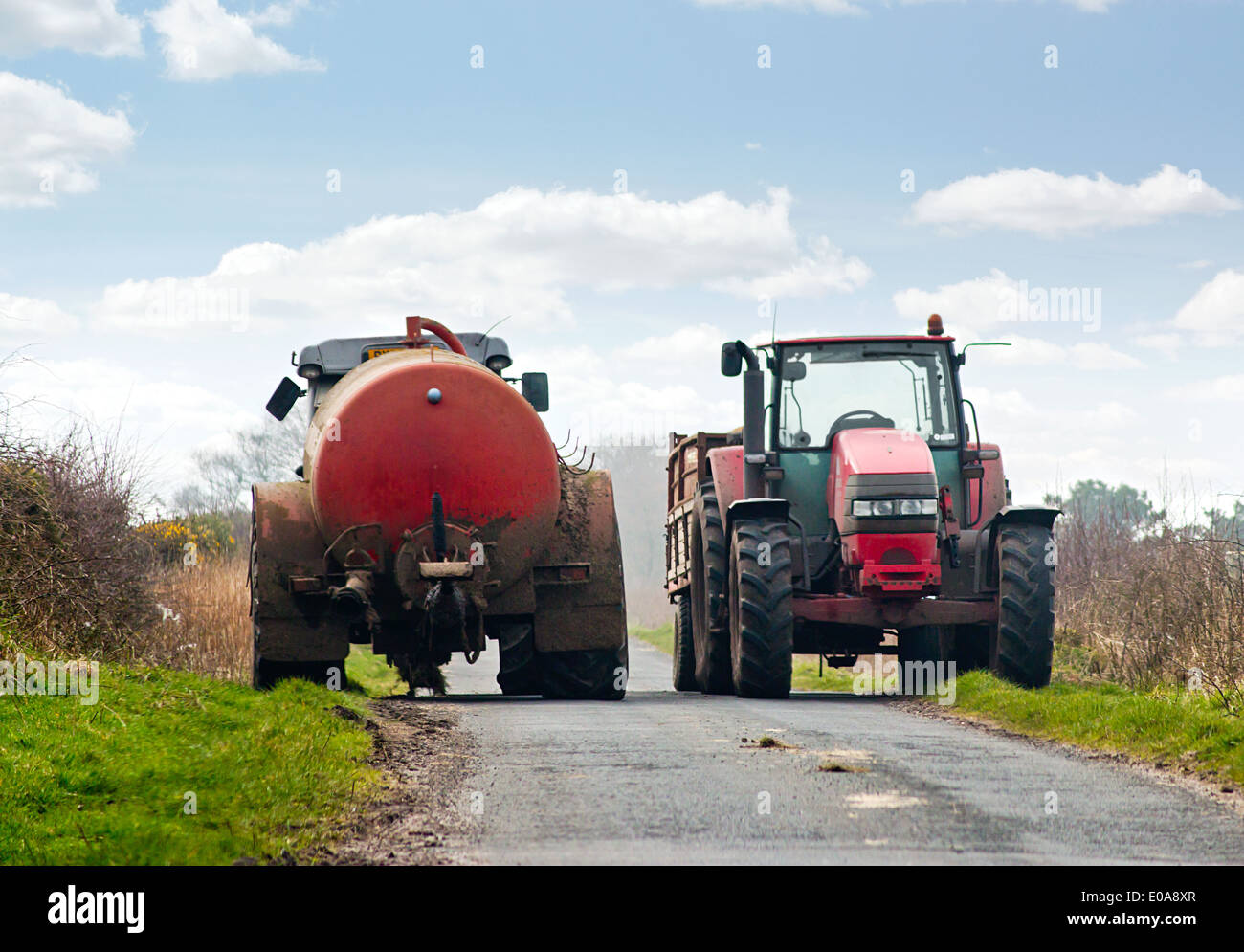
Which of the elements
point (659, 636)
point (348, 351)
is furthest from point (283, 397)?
point (659, 636)

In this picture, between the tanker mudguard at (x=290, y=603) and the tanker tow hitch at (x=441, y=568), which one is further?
the tanker mudguard at (x=290, y=603)

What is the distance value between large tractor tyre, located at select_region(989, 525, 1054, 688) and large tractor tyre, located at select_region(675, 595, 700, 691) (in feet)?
16.4

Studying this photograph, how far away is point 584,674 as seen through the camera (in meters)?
13.2

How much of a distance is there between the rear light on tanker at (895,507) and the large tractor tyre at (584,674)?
2378mm

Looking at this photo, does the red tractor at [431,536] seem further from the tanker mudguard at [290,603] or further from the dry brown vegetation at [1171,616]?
the dry brown vegetation at [1171,616]

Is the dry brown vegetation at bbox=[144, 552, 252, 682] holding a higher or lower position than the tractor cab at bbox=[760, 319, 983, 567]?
lower

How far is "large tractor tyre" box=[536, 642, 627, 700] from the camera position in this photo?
1314 cm

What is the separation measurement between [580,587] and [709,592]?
5.94 feet

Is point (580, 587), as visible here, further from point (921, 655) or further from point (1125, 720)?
point (1125, 720)

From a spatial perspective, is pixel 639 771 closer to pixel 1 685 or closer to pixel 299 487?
pixel 1 685

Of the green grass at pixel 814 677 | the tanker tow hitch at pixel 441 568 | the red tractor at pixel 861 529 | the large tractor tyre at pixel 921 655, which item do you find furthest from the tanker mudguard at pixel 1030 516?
the green grass at pixel 814 677

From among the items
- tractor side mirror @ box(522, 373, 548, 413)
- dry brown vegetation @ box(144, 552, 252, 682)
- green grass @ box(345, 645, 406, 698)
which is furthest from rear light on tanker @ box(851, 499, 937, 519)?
dry brown vegetation @ box(144, 552, 252, 682)

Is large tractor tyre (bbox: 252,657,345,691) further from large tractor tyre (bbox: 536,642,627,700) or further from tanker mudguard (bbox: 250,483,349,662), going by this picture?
large tractor tyre (bbox: 536,642,627,700)

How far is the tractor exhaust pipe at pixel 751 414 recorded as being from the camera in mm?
13766
